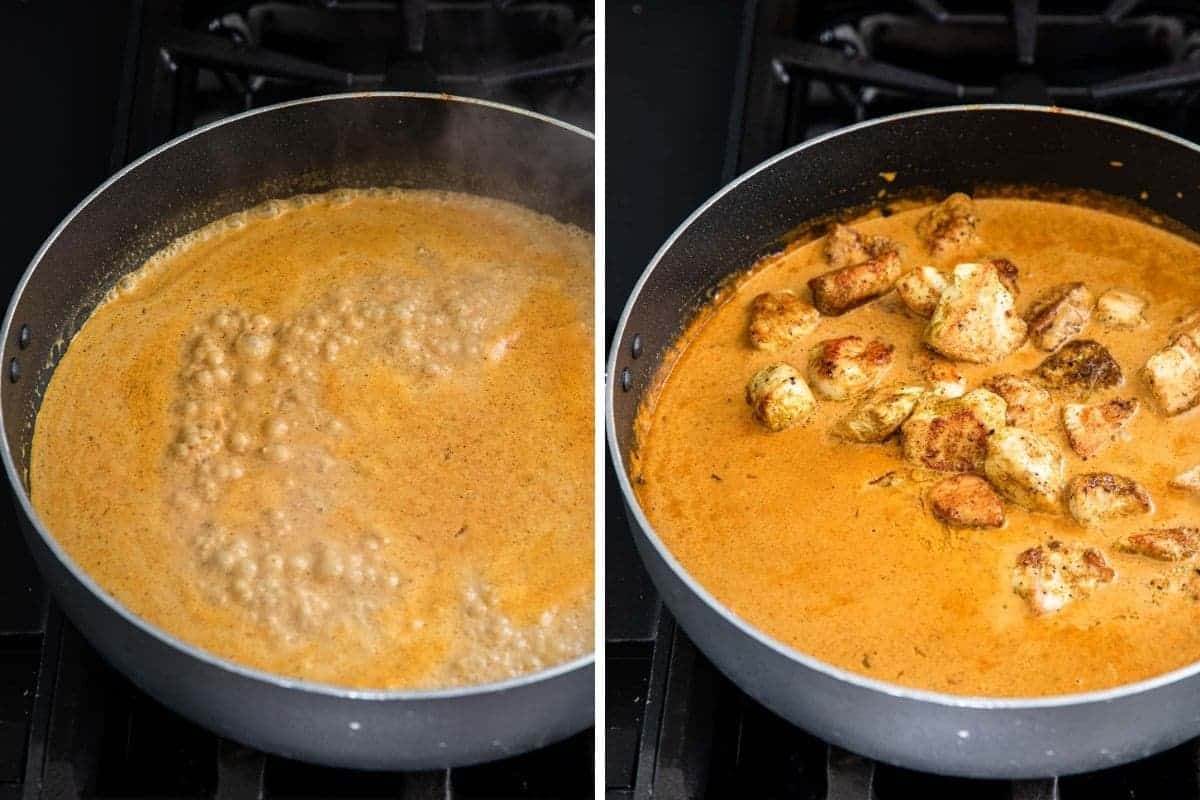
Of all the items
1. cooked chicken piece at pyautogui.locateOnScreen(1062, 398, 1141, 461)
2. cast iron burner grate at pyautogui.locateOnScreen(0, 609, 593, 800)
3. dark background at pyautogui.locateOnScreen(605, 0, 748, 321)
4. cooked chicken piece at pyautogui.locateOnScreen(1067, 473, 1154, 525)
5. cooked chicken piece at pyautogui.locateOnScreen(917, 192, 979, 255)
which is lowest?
cast iron burner grate at pyautogui.locateOnScreen(0, 609, 593, 800)

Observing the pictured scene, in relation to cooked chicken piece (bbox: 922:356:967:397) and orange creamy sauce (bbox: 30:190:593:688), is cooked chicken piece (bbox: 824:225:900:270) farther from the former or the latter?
orange creamy sauce (bbox: 30:190:593:688)

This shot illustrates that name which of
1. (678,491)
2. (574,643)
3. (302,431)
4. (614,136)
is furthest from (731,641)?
(614,136)

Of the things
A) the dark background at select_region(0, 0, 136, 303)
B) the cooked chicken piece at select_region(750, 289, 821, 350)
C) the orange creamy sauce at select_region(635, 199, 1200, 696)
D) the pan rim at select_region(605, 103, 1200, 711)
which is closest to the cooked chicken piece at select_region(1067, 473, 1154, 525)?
the orange creamy sauce at select_region(635, 199, 1200, 696)

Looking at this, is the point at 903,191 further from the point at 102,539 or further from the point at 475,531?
the point at 102,539

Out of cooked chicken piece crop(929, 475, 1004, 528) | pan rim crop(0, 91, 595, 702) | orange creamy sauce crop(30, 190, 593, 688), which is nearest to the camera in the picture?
pan rim crop(0, 91, 595, 702)

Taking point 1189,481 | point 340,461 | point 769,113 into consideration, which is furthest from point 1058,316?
point 340,461

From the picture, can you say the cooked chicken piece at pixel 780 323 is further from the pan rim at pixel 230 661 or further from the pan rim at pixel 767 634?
the pan rim at pixel 230 661
